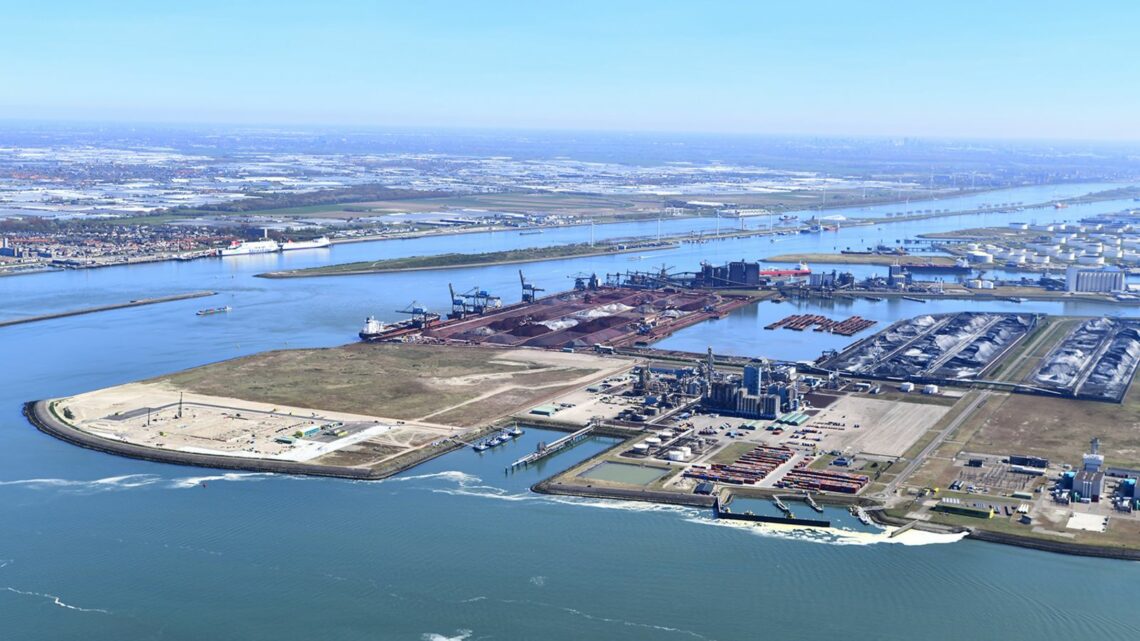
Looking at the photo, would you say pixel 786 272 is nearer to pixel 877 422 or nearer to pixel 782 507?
pixel 877 422

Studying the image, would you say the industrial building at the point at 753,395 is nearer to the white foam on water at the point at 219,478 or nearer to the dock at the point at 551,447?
the dock at the point at 551,447

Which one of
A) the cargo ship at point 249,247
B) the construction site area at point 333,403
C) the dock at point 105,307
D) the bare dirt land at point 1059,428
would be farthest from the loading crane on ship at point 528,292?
the bare dirt land at point 1059,428

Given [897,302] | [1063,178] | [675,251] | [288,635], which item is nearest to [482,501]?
[288,635]

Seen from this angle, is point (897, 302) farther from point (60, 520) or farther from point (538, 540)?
point (60, 520)

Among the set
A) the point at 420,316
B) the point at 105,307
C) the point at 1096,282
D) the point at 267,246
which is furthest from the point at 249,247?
the point at 1096,282

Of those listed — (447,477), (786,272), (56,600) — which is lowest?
(56,600)
